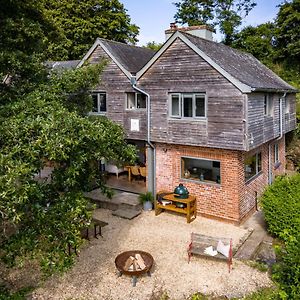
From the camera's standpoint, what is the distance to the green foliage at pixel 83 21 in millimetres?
40469

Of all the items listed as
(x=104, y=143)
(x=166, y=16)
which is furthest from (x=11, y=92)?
(x=166, y=16)

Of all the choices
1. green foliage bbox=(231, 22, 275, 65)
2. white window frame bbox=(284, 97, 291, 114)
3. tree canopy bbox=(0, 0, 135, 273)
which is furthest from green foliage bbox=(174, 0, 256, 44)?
tree canopy bbox=(0, 0, 135, 273)

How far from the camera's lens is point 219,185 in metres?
15.2

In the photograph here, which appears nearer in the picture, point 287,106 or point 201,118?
point 201,118

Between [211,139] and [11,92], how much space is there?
8.78 metres

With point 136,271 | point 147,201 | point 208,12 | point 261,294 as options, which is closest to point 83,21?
point 208,12

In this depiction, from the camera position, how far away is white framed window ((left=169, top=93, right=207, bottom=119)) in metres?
15.0

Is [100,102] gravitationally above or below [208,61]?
below

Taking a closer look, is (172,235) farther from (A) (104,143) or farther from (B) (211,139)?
(A) (104,143)

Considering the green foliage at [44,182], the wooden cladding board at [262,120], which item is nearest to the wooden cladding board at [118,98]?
the wooden cladding board at [262,120]

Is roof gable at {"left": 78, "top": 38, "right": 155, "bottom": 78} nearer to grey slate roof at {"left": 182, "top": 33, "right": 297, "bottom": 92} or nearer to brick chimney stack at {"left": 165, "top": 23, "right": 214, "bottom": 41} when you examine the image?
brick chimney stack at {"left": 165, "top": 23, "right": 214, "bottom": 41}

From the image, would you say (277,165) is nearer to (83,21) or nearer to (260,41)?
(260,41)

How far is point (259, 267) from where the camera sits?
10922 millimetres

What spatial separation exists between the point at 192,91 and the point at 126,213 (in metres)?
6.79
